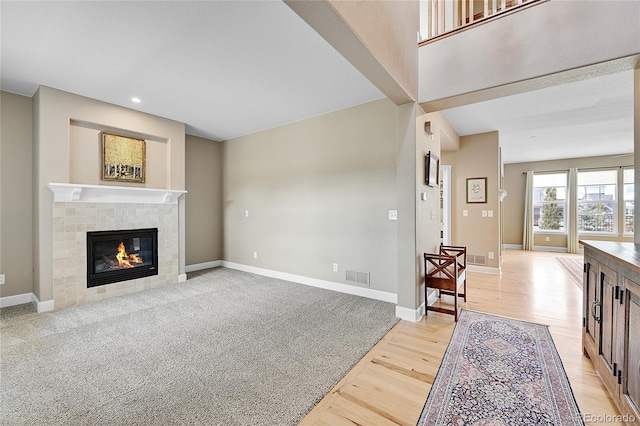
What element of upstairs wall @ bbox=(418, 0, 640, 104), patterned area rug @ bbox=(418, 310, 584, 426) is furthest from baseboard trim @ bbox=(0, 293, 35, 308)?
upstairs wall @ bbox=(418, 0, 640, 104)

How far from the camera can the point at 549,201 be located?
8.00 m

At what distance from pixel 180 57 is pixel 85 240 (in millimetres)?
2640

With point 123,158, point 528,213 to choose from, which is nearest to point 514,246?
point 528,213

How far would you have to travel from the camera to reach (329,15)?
1429 mm

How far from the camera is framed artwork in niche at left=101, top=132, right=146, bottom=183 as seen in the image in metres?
3.67

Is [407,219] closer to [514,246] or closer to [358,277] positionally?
[358,277]

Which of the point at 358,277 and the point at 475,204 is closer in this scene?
the point at 358,277

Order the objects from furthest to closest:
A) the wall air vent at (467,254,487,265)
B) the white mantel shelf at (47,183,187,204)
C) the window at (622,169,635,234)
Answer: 1. the window at (622,169,635,234)
2. the wall air vent at (467,254,487,265)
3. the white mantel shelf at (47,183,187,204)

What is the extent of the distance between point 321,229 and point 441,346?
7.38ft

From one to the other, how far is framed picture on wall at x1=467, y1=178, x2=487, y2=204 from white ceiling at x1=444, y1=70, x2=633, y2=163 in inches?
36.0

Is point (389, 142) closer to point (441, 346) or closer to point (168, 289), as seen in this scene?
point (441, 346)

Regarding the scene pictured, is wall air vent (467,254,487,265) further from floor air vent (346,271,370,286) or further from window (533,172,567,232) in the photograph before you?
window (533,172,567,232)

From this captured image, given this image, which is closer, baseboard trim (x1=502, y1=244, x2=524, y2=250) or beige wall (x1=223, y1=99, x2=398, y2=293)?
beige wall (x1=223, y1=99, x2=398, y2=293)

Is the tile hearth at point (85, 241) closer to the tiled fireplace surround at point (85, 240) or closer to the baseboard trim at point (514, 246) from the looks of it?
the tiled fireplace surround at point (85, 240)
